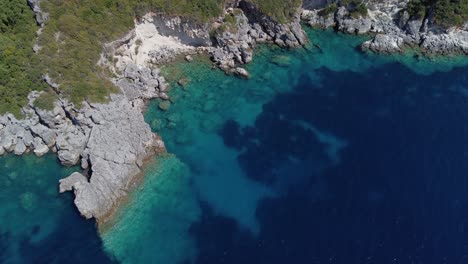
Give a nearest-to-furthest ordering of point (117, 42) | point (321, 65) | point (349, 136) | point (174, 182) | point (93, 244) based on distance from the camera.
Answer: point (93, 244) < point (174, 182) < point (349, 136) < point (117, 42) < point (321, 65)

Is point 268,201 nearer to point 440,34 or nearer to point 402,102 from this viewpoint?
point 402,102

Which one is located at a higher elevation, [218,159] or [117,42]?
[117,42]

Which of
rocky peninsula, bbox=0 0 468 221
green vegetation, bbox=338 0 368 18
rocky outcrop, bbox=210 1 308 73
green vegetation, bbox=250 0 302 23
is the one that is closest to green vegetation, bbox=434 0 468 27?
rocky peninsula, bbox=0 0 468 221

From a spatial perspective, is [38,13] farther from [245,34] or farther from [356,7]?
[356,7]

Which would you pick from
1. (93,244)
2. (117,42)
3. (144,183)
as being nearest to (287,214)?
(144,183)

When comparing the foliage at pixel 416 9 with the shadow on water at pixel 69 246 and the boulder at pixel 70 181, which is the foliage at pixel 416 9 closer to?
the boulder at pixel 70 181

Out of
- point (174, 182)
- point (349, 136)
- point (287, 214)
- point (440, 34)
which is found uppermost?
point (440, 34)

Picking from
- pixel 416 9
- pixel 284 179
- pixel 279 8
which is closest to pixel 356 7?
pixel 416 9
